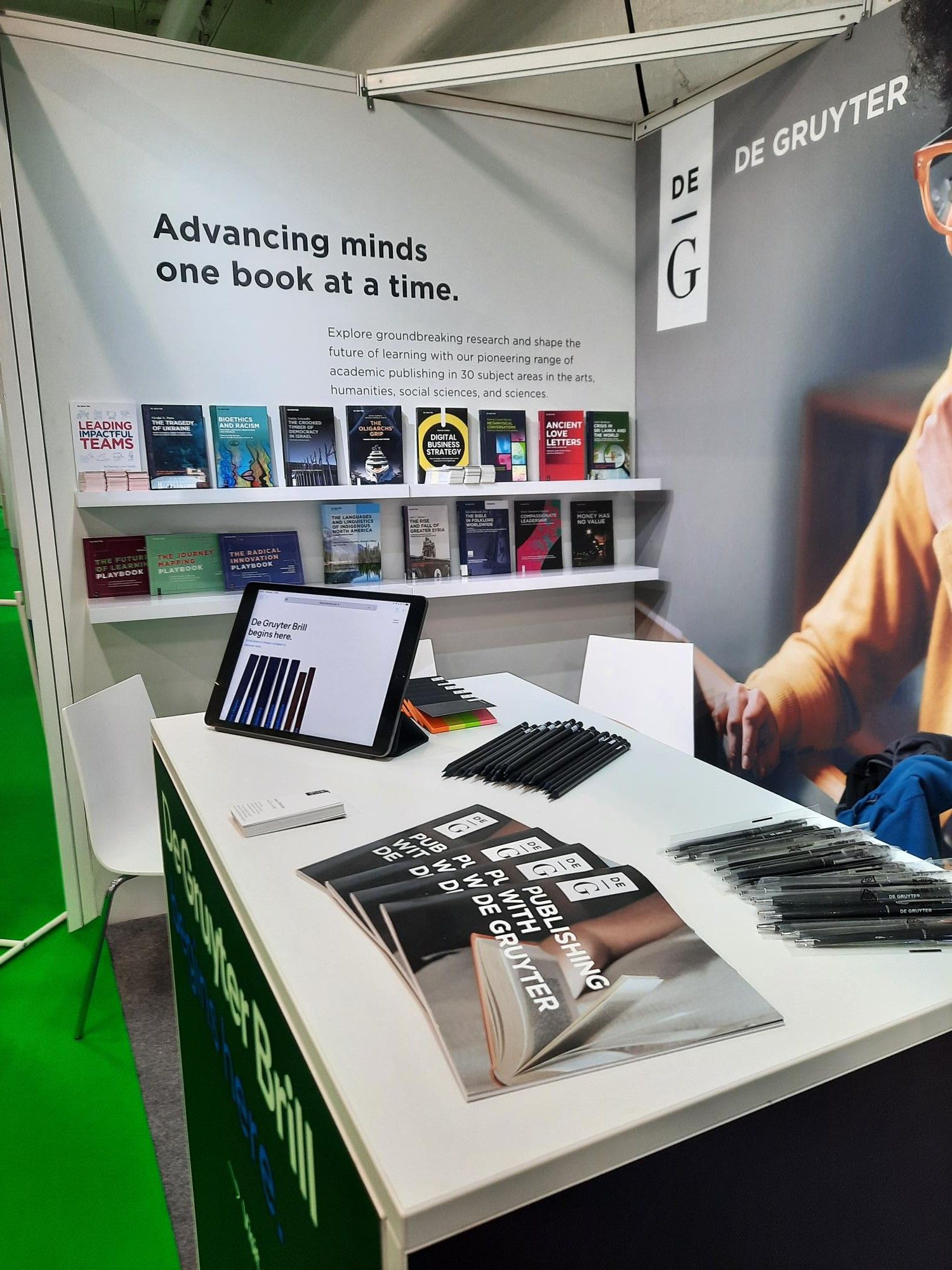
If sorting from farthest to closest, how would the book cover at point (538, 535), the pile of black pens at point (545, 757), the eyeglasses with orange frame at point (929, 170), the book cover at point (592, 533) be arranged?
the book cover at point (592, 533) → the book cover at point (538, 535) → the eyeglasses with orange frame at point (929, 170) → the pile of black pens at point (545, 757)

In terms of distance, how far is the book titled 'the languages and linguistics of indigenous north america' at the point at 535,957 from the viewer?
0.80 meters

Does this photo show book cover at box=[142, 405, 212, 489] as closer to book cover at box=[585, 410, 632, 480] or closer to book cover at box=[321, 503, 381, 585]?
book cover at box=[321, 503, 381, 585]

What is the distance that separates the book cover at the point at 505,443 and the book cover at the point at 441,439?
0.23ft

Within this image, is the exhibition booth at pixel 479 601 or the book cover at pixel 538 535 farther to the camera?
the book cover at pixel 538 535

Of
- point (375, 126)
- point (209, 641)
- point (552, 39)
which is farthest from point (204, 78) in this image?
point (209, 641)

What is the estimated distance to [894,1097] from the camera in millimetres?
860

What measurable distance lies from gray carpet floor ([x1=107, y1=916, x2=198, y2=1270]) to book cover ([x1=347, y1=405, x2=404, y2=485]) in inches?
73.1

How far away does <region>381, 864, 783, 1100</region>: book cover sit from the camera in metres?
0.80

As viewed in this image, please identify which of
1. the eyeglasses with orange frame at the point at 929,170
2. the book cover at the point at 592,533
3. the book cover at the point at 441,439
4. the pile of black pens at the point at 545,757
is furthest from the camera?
the book cover at the point at 592,533

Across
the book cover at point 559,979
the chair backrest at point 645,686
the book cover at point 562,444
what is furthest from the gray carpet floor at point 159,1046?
the book cover at point 562,444

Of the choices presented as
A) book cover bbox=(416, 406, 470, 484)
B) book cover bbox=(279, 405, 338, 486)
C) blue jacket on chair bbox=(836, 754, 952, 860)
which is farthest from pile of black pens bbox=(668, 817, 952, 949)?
book cover bbox=(416, 406, 470, 484)

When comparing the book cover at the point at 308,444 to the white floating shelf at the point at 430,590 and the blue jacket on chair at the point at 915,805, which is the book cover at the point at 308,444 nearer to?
the white floating shelf at the point at 430,590

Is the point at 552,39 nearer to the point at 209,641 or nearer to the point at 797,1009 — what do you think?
the point at 209,641

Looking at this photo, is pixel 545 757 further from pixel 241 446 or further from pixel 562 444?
pixel 562 444
